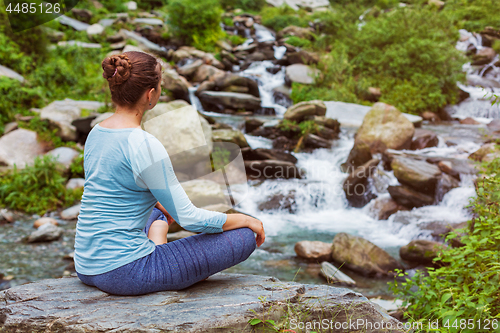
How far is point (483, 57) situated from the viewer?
1546 cm

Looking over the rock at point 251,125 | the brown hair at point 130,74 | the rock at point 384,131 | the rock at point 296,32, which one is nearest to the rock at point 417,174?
the rock at point 384,131

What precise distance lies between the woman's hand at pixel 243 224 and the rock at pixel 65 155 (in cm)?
673

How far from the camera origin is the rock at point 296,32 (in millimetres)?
20219

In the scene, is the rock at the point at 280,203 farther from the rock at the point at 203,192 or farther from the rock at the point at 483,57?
the rock at the point at 483,57

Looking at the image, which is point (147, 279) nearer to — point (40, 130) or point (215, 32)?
point (40, 130)

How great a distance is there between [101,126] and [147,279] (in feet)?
2.79

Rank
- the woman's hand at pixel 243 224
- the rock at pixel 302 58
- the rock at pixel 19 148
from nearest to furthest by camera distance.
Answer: the woman's hand at pixel 243 224
the rock at pixel 19 148
the rock at pixel 302 58

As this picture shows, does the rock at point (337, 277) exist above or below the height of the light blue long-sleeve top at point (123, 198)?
below

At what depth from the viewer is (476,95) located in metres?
13.4

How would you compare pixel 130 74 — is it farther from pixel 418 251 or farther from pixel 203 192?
pixel 418 251

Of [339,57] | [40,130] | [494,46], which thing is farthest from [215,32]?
[494,46]

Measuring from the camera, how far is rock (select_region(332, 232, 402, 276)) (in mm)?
4656

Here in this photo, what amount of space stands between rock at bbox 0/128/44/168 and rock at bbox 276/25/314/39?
1652 cm

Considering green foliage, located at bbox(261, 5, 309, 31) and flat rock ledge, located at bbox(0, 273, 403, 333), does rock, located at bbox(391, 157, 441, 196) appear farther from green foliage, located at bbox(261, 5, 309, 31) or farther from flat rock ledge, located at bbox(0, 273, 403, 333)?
green foliage, located at bbox(261, 5, 309, 31)
